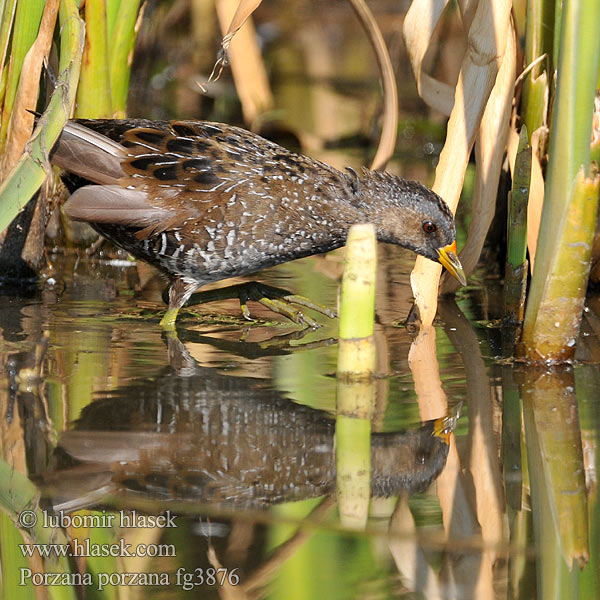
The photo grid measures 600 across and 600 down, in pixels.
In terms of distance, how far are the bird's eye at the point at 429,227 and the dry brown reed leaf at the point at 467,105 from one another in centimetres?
13

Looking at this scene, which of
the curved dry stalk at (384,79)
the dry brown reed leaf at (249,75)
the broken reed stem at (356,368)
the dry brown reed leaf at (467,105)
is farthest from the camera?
the dry brown reed leaf at (249,75)

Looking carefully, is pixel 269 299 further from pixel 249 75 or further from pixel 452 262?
pixel 249 75

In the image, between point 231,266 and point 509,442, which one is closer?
point 509,442

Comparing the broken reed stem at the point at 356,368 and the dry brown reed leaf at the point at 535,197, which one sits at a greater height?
the dry brown reed leaf at the point at 535,197

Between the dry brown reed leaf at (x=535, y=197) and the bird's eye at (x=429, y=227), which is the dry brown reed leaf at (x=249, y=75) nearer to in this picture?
the bird's eye at (x=429, y=227)

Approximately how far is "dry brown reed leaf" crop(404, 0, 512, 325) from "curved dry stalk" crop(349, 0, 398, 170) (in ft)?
3.10

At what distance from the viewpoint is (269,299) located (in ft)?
16.4

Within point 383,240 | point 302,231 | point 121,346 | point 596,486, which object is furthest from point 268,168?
point 596,486

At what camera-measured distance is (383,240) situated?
4879mm

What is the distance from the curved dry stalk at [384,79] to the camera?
17.4 ft

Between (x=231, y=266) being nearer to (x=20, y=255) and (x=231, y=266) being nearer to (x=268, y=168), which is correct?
(x=268, y=168)

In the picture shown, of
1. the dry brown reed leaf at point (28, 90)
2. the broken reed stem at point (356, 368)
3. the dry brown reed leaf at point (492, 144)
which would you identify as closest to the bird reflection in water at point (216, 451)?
the broken reed stem at point (356, 368)

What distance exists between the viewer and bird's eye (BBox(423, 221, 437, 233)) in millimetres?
4645

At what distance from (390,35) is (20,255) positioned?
525 centimetres
